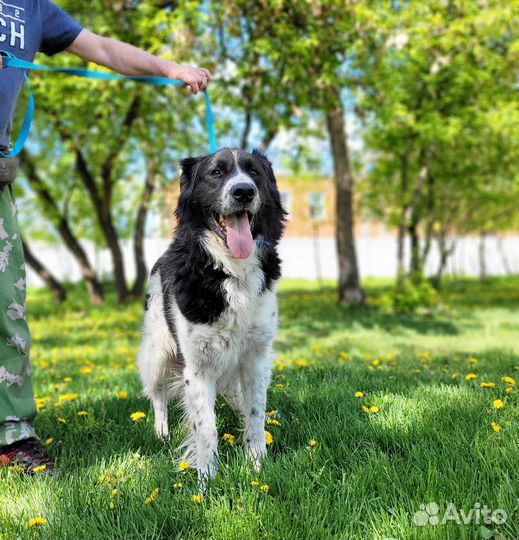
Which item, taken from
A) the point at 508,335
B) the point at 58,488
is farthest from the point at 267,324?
the point at 508,335

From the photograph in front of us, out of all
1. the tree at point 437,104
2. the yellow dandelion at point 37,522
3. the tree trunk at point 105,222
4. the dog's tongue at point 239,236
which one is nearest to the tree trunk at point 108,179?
the tree trunk at point 105,222

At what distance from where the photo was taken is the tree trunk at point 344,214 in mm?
12680

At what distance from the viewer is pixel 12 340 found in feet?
10.1

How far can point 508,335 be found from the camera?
10430 mm

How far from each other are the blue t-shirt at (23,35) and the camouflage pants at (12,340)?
482 millimetres

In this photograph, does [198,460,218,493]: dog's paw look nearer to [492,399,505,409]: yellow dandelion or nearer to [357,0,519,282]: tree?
[492,399,505,409]: yellow dandelion

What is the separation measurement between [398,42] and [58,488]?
764cm

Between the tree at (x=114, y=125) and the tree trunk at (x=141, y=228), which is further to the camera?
the tree trunk at (x=141, y=228)

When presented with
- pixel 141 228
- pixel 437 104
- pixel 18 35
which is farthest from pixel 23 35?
pixel 141 228

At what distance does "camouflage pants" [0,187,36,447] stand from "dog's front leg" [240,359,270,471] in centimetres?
123

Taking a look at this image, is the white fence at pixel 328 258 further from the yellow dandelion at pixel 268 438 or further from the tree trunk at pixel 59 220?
the yellow dandelion at pixel 268 438

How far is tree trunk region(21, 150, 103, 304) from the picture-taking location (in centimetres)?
1546

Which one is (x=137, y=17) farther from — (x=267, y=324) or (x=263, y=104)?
(x=267, y=324)

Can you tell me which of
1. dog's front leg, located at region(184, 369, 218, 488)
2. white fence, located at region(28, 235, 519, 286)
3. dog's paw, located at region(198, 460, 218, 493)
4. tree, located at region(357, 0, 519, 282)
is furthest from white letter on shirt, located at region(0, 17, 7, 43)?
white fence, located at region(28, 235, 519, 286)
